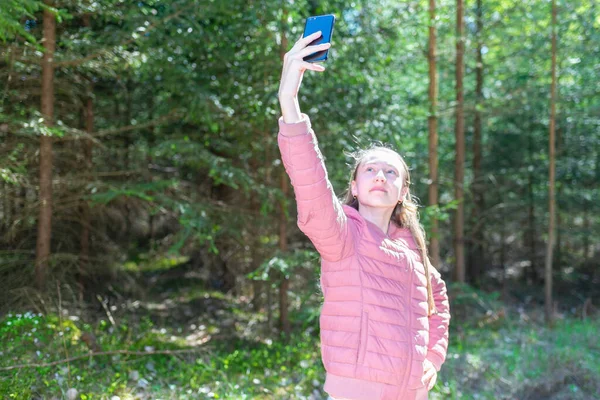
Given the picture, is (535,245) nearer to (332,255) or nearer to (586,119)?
(586,119)

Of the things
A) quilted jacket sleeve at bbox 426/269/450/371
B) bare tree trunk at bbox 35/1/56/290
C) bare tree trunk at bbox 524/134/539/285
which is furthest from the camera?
bare tree trunk at bbox 524/134/539/285

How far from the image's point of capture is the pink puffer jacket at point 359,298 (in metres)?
2.11

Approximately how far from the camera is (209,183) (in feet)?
26.8

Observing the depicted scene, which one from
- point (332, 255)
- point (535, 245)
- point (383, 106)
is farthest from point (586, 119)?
point (332, 255)

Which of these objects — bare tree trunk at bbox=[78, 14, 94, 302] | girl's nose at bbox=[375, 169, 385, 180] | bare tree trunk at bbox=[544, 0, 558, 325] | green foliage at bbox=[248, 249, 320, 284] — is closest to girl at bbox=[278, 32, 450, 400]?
girl's nose at bbox=[375, 169, 385, 180]

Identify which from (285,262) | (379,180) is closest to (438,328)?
(379,180)

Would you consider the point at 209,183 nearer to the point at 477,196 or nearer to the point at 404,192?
the point at 404,192

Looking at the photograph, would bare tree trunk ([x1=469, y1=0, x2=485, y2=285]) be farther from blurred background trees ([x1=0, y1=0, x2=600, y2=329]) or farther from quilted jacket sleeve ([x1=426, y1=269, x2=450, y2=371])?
quilted jacket sleeve ([x1=426, y1=269, x2=450, y2=371])

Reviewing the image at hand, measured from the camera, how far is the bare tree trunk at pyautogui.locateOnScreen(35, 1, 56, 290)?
5.62 m

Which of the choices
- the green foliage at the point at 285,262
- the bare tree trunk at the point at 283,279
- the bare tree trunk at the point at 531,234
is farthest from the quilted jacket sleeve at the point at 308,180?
the bare tree trunk at the point at 531,234

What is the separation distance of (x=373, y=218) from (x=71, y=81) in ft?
17.7

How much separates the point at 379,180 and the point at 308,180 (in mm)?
478

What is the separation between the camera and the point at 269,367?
570 cm

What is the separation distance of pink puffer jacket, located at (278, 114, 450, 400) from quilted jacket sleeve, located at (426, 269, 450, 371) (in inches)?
8.4
